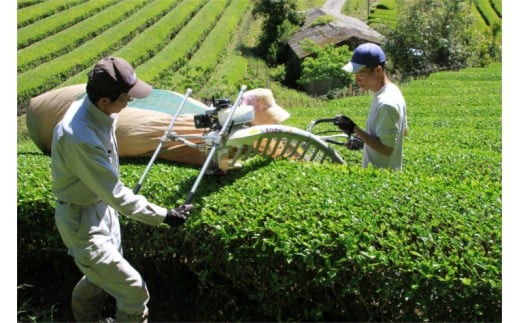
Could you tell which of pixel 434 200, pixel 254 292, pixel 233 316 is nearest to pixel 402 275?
pixel 434 200

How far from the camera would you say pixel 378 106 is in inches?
164

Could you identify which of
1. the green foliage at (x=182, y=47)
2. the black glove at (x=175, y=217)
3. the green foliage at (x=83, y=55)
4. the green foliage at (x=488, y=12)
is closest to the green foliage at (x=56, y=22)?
the green foliage at (x=83, y=55)

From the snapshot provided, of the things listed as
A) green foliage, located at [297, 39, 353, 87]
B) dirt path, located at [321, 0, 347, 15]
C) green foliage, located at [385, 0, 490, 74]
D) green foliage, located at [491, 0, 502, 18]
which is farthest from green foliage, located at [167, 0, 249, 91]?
green foliage, located at [491, 0, 502, 18]

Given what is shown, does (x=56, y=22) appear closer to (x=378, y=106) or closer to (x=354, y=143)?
(x=354, y=143)

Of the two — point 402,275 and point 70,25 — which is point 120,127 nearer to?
point 402,275

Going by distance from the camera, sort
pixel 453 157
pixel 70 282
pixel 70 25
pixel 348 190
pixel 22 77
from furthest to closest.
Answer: pixel 70 25
pixel 22 77
pixel 453 157
pixel 70 282
pixel 348 190

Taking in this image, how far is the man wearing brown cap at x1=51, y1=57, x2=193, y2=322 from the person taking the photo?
116 inches

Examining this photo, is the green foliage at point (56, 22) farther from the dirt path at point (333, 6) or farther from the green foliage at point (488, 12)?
the green foliage at point (488, 12)

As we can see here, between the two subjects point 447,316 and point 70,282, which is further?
point 70,282

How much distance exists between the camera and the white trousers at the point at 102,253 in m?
3.20

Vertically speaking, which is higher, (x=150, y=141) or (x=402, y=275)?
(x=150, y=141)

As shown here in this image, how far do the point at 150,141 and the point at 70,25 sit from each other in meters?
22.4

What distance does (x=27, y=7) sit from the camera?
25156 millimetres

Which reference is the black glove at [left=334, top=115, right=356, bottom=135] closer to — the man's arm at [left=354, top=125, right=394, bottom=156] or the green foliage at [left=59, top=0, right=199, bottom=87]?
the man's arm at [left=354, top=125, right=394, bottom=156]
